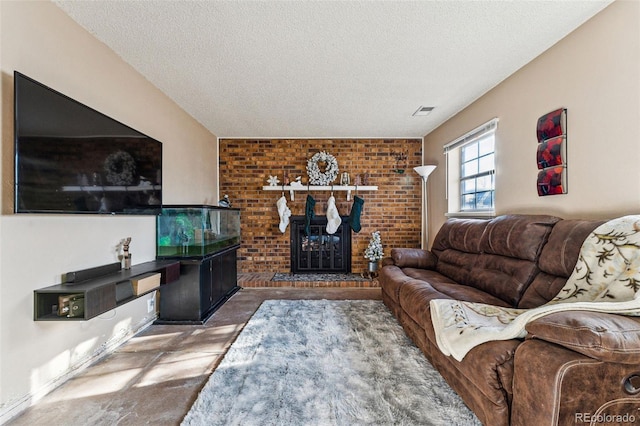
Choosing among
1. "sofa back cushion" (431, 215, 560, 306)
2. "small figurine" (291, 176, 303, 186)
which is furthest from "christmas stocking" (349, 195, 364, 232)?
"sofa back cushion" (431, 215, 560, 306)

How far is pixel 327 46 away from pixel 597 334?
2189 millimetres

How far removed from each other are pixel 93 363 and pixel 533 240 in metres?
3.17

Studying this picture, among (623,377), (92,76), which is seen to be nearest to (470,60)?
(623,377)

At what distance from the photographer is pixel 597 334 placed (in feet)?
3.19

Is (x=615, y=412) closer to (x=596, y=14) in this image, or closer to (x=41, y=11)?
(x=596, y=14)

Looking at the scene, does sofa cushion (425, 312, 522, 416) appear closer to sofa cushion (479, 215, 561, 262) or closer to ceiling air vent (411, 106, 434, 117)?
sofa cushion (479, 215, 561, 262)

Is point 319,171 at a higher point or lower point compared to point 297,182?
higher

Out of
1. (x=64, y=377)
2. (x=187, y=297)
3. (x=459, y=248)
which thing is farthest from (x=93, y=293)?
(x=459, y=248)

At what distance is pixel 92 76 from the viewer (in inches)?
Answer: 80.8

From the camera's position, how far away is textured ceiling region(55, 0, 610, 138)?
5.78 feet

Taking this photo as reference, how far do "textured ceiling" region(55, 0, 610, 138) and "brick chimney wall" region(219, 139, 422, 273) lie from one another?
132cm

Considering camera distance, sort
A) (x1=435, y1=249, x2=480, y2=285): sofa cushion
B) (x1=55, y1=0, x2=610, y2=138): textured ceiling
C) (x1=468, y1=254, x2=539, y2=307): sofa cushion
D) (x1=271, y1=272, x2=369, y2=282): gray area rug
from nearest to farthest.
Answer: (x1=55, y1=0, x2=610, y2=138): textured ceiling → (x1=468, y1=254, x2=539, y2=307): sofa cushion → (x1=435, y1=249, x2=480, y2=285): sofa cushion → (x1=271, y1=272, x2=369, y2=282): gray area rug

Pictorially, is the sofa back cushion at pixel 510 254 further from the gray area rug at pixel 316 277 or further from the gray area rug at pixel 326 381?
the gray area rug at pixel 316 277

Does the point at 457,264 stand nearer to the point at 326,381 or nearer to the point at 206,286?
the point at 326,381
